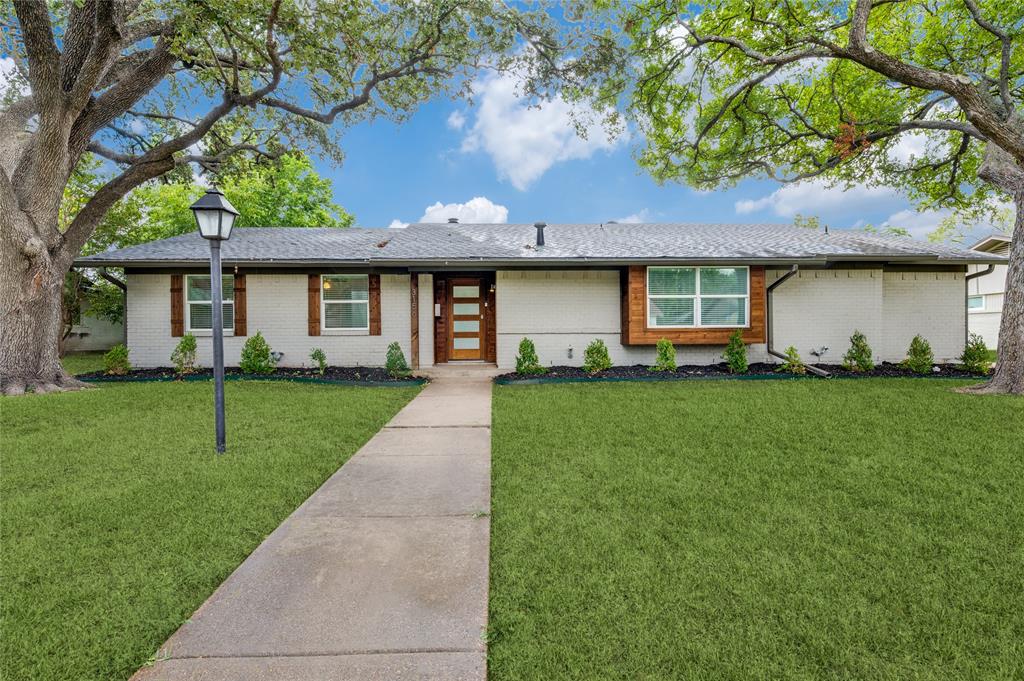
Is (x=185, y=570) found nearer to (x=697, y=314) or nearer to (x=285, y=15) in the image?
(x=285, y=15)

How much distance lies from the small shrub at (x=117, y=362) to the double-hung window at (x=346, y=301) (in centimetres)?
385

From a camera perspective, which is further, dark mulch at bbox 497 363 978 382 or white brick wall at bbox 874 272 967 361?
white brick wall at bbox 874 272 967 361

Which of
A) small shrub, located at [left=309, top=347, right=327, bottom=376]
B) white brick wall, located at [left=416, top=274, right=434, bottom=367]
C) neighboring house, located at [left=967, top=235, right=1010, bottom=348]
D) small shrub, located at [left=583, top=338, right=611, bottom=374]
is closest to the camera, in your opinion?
small shrub, located at [left=583, top=338, right=611, bottom=374]

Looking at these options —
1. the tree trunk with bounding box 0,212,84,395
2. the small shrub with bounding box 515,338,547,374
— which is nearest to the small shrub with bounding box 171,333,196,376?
the tree trunk with bounding box 0,212,84,395

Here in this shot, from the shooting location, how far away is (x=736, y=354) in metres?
8.80

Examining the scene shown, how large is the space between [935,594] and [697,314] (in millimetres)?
7862

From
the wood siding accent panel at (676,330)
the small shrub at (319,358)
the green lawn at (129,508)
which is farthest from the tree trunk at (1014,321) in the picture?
the small shrub at (319,358)

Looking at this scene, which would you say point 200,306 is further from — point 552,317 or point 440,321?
point 552,317

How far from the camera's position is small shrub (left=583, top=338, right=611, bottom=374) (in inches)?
348

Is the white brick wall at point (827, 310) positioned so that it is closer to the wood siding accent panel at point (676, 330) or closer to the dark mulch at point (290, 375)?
the wood siding accent panel at point (676, 330)

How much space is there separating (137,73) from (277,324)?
5.14 m

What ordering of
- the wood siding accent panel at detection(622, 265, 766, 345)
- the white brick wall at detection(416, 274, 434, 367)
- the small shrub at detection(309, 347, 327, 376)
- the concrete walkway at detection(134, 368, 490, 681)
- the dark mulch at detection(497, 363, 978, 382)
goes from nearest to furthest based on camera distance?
the concrete walkway at detection(134, 368, 490, 681) < the dark mulch at detection(497, 363, 978, 382) < the small shrub at detection(309, 347, 327, 376) < the wood siding accent panel at detection(622, 265, 766, 345) < the white brick wall at detection(416, 274, 434, 367)

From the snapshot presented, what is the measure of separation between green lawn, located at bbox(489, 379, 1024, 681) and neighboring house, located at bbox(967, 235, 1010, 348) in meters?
14.9

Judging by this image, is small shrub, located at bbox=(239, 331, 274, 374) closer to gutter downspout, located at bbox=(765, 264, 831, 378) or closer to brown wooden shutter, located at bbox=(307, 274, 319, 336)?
brown wooden shutter, located at bbox=(307, 274, 319, 336)
